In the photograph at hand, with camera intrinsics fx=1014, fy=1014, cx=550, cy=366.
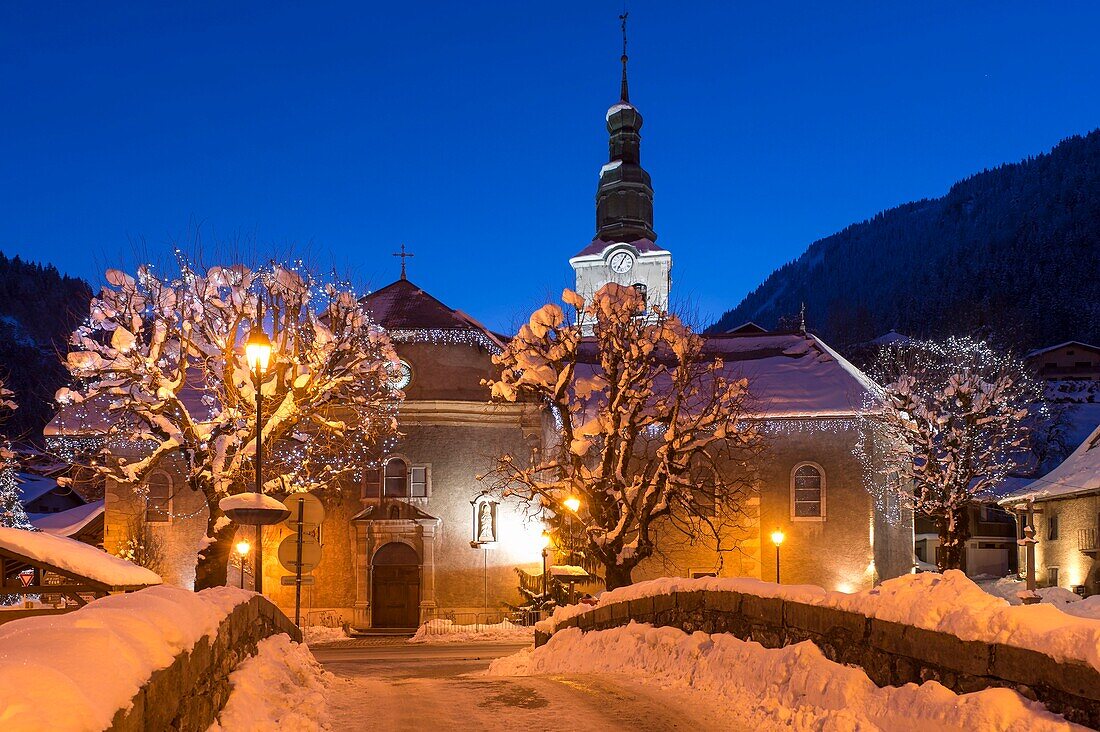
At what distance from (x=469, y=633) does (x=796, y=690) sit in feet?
84.7

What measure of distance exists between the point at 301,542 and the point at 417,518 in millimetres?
21689

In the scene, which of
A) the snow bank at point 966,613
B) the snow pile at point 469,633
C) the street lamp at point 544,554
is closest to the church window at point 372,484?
the snow pile at point 469,633

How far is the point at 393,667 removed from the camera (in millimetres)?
23797

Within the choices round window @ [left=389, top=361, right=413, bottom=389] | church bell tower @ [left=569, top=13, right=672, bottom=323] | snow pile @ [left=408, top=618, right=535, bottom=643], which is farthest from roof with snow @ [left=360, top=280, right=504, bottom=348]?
church bell tower @ [left=569, top=13, right=672, bottom=323]

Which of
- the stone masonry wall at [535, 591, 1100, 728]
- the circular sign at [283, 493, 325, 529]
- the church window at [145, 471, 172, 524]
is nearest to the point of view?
the stone masonry wall at [535, 591, 1100, 728]

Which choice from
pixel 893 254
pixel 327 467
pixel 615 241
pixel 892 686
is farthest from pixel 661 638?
pixel 893 254

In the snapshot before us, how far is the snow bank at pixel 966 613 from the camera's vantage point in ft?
19.2

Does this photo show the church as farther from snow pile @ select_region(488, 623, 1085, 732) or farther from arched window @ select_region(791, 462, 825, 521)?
snow pile @ select_region(488, 623, 1085, 732)

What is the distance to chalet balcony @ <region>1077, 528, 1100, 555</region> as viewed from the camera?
34656mm

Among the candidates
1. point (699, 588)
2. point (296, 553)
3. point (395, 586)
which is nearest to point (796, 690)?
point (699, 588)

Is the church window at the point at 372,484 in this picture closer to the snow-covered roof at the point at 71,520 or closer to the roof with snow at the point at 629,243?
the snow-covered roof at the point at 71,520

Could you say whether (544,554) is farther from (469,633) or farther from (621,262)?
(621,262)

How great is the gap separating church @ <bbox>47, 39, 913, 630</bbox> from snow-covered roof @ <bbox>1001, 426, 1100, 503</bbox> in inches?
212

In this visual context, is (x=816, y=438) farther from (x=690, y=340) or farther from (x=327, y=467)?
(x=327, y=467)
